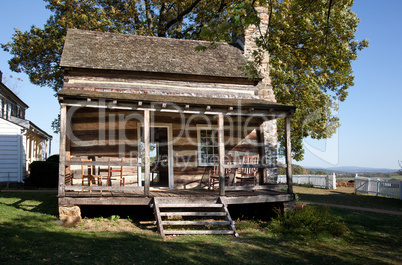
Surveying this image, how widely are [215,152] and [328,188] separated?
1444 centimetres

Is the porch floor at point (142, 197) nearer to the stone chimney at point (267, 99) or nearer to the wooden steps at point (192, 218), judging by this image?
the wooden steps at point (192, 218)

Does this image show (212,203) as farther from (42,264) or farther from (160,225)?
(42,264)

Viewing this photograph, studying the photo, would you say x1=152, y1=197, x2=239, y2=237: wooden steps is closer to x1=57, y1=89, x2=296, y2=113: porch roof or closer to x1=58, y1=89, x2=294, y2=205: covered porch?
x1=58, y1=89, x2=294, y2=205: covered porch

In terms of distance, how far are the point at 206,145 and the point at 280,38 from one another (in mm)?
8968

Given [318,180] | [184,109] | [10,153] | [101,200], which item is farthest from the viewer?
[318,180]

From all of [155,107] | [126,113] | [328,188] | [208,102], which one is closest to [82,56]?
[126,113]

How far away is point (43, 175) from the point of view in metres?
17.9

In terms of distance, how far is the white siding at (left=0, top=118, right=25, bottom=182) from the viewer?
1734 cm

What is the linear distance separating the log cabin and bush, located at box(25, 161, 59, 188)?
7.33 m

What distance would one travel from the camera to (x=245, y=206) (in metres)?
11.2

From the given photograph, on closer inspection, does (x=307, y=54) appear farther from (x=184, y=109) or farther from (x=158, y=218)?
(x=158, y=218)

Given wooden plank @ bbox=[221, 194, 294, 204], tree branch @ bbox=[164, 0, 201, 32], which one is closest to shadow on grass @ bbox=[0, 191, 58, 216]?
wooden plank @ bbox=[221, 194, 294, 204]

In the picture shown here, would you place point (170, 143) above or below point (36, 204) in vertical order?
above

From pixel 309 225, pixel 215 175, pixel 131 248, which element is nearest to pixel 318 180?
pixel 215 175
